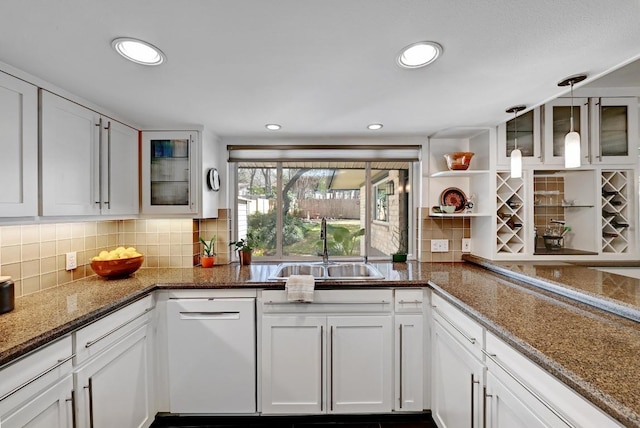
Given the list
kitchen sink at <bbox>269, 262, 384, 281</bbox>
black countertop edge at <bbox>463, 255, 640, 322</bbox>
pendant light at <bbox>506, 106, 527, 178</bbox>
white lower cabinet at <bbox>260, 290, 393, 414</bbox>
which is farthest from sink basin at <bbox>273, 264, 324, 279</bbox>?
pendant light at <bbox>506, 106, 527, 178</bbox>

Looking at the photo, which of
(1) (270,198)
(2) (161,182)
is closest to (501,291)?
(1) (270,198)

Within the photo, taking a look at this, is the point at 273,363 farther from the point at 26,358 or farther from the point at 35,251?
the point at 35,251

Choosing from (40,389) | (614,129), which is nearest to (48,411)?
(40,389)

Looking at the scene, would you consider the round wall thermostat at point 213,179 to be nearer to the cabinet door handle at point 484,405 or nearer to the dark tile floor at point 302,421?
the dark tile floor at point 302,421

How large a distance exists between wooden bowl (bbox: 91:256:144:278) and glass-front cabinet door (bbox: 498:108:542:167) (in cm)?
279

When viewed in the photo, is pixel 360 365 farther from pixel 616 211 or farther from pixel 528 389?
pixel 616 211

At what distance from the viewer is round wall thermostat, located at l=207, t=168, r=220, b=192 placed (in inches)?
98.1

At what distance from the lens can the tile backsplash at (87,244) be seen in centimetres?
168

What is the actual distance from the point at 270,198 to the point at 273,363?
1.46m

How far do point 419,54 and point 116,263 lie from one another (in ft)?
7.10

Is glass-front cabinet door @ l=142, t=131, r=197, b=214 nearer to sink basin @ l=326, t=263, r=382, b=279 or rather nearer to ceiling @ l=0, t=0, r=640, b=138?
ceiling @ l=0, t=0, r=640, b=138

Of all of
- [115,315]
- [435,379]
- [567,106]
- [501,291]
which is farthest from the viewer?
[567,106]

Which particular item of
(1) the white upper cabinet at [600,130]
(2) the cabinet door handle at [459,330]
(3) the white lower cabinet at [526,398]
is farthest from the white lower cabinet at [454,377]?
(1) the white upper cabinet at [600,130]

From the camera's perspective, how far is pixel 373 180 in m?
2.96
